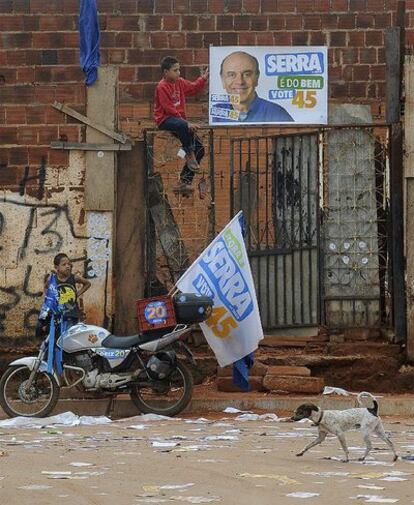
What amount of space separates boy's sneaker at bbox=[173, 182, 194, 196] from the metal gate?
45 centimetres

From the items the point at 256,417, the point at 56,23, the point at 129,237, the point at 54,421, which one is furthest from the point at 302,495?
the point at 56,23

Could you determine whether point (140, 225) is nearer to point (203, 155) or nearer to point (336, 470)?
point (203, 155)

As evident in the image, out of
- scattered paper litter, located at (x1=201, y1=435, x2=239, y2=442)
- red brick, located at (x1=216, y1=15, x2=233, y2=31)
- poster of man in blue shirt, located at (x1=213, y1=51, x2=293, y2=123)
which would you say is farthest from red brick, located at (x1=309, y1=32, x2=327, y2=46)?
scattered paper litter, located at (x1=201, y1=435, x2=239, y2=442)

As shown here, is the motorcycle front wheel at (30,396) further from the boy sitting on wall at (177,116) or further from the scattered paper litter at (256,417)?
the boy sitting on wall at (177,116)

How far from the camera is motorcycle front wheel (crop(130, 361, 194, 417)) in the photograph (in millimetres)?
12023

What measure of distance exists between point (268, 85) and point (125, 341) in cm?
521

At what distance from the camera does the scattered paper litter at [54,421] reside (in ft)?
37.6

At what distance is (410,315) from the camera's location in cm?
1339

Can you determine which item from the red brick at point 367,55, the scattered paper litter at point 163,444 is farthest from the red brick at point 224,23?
the scattered paper litter at point 163,444

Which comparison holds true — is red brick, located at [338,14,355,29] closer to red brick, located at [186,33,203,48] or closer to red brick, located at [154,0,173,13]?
red brick, located at [186,33,203,48]

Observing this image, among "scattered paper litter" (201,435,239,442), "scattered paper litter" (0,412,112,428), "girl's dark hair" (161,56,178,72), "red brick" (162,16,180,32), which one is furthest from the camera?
"red brick" (162,16,180,32)

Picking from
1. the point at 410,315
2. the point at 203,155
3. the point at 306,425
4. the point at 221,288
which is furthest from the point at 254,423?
the point at 203,155

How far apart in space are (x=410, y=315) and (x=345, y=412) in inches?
193

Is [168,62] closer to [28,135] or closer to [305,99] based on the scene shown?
[28,135]
